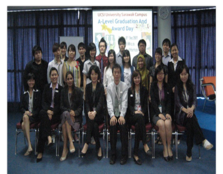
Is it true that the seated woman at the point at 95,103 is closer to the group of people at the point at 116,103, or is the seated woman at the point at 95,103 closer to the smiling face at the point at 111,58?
the group of people at the point at 116,103

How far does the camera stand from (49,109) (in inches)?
119

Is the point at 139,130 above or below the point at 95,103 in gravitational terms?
below

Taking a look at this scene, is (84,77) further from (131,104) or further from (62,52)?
(131,104)

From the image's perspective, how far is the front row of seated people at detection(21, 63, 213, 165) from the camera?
280 centimetres

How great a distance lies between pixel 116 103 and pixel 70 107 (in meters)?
0.67

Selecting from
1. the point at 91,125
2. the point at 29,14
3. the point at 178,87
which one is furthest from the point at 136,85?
the point at 29,14

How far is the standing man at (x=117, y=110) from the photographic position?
2769 millimetres

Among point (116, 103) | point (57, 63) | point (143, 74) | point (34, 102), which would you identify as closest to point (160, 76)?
point (143, 74)

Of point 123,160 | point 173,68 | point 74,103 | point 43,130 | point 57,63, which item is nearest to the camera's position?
point 123,160

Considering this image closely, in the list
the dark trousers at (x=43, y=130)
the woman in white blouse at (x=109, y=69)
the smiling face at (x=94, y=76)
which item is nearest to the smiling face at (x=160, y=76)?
the woman in white blouse at (x=109, y=69)

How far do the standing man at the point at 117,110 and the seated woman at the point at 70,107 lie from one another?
46 centimetres

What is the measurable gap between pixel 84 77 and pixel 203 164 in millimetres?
2126

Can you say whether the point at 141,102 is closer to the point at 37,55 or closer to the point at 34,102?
the point at 34,102
